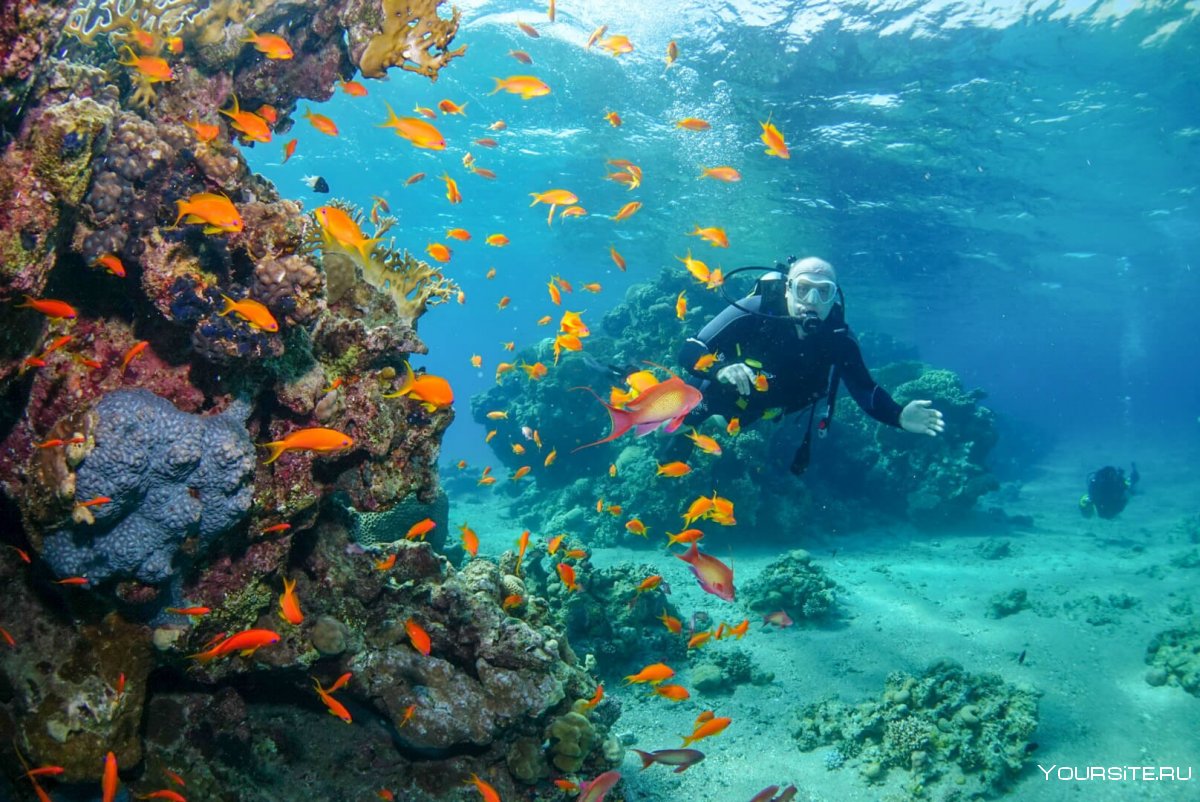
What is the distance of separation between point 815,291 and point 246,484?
6445 mm

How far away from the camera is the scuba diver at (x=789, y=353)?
7117mm

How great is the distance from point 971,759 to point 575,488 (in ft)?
37.7

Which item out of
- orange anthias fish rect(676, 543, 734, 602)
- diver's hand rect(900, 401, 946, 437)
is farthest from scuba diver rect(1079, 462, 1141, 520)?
orange anthias fish rect(676, 543, 734, 602)

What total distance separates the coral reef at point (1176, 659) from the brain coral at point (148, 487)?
1018 centimetres

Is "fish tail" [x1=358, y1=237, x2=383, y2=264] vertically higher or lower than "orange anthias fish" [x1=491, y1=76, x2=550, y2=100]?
lower

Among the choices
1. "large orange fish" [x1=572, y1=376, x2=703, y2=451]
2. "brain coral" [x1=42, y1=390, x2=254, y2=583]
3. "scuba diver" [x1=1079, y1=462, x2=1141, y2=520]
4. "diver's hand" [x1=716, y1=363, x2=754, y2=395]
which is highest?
"scuba diver" [x1=1079, y1=462, x2=1141, y2=520]

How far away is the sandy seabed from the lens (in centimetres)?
561

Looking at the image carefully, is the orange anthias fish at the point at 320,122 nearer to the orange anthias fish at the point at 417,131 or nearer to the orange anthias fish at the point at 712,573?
the orange anthias fish at the point at 417,131

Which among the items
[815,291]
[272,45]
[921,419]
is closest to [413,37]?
[272,45]

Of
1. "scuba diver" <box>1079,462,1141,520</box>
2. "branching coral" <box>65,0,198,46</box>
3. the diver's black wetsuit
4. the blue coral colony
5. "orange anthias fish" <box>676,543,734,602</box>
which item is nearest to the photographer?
the blue coral colony

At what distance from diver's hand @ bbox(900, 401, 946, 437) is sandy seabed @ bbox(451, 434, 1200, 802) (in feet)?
11.3

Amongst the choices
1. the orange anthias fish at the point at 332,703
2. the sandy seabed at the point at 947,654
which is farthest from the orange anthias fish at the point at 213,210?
the sandy seabed at the point at 947,654

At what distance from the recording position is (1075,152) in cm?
1989

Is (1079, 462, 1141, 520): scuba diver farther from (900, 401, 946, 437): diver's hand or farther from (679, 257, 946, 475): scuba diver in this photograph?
(900, 401, 946, 437): diver's hand
